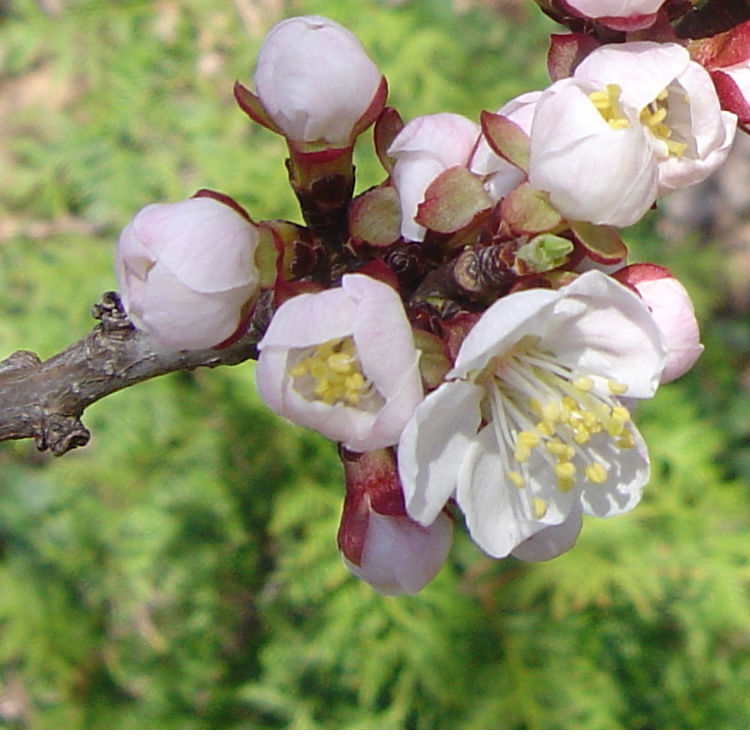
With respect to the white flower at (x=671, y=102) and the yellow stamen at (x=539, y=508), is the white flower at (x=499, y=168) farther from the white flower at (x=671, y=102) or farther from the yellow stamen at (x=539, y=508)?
the yellow stamen at (x=539, y=508)

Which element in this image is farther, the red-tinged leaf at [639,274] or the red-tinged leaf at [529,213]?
the red-tinged leaf at [639,274]

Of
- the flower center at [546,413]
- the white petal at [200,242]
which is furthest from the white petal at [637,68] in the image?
the white petal at [200,242]

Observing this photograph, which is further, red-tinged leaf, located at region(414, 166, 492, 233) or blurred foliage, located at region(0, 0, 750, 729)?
blurred foliage, located at region(0, 0, 750, 729)

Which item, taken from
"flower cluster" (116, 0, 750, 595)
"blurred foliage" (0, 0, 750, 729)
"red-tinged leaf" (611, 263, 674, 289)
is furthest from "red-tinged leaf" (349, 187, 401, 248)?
"blurred foliage" (0, 0, 750, 729)

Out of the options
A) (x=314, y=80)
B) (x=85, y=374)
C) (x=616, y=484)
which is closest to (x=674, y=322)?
(x=616, y=484)

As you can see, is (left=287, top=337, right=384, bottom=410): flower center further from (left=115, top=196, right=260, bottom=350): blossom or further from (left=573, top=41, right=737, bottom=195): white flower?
(left=573, top=41, right=737, bottom=195): white flower

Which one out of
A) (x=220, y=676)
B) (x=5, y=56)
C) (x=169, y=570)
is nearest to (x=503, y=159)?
(x=169, y=570)

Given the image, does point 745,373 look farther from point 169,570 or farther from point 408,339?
point 408,339
